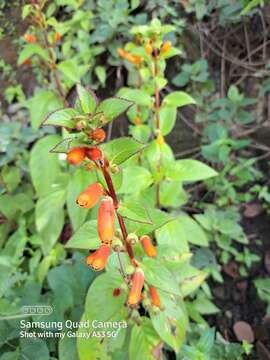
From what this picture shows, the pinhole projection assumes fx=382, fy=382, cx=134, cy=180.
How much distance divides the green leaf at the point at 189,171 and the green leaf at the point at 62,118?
80 cm

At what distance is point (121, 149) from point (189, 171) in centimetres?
74

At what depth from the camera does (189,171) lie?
1.58 metres

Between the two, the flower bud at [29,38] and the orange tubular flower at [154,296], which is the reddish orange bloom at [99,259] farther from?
the flower bud at [29,38]

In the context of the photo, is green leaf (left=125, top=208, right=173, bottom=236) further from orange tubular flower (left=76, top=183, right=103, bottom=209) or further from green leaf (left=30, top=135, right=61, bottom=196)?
green leaf (left=30, top=135, right=61, bottom=196)

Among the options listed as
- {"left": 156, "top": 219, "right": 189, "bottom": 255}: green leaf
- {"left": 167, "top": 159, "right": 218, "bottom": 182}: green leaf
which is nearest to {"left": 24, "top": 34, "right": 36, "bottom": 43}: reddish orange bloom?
{"left": 167, "top": 159, "right": 218, "bottom": 182}: green leaf

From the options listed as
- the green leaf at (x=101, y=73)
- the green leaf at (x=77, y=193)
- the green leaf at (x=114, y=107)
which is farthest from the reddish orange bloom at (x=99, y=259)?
the green leaf at (x=101, y=73)

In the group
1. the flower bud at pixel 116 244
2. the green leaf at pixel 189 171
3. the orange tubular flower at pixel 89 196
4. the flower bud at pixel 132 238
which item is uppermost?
the orange tubular flower at pixel 89 196

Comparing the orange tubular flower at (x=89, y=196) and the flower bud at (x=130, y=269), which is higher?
the orange tubular flower at (x=89, y=196)

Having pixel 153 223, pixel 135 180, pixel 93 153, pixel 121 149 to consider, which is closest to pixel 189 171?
pixel 135 180

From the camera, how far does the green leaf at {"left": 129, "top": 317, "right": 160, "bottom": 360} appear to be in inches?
48.2

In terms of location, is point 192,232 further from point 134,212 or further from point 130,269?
point 134,212

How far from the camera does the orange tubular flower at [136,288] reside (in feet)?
3.14

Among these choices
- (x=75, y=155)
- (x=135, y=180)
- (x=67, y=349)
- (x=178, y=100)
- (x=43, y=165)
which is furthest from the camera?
(x=43, y=165)

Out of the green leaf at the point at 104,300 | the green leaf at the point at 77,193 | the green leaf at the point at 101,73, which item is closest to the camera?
the green leaf at the point at 104,300
